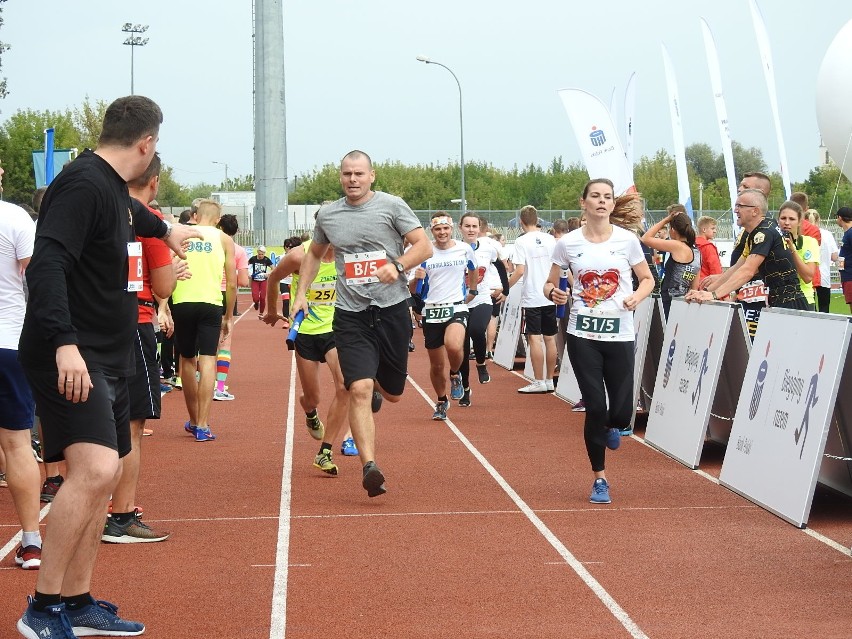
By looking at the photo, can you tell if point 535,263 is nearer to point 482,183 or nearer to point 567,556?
point 567,556

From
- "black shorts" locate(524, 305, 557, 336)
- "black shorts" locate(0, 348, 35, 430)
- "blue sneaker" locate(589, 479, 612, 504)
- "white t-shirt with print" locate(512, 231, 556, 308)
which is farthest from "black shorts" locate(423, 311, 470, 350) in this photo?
"black shorts" locate(0, 348, 35, 430)

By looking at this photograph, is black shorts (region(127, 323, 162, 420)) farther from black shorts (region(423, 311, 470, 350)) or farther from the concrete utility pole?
the concrete utility pole

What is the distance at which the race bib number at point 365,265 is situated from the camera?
27.7 feet

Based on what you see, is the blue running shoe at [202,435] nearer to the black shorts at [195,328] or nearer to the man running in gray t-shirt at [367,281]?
the black shorts at [195,328]

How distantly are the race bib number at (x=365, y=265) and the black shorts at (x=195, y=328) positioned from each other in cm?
337

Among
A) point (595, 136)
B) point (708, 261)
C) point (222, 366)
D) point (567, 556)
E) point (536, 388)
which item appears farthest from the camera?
point (595, 136)

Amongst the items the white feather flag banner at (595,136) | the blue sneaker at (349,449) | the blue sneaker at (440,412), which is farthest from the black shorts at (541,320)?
the blue sneaker at (349,449)

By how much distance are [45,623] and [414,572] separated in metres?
2.10

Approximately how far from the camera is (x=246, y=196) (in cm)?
8288

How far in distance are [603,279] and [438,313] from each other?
4.88m

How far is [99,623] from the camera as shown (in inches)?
205

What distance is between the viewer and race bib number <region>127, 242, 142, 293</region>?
5.36m

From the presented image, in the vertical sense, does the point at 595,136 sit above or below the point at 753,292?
above

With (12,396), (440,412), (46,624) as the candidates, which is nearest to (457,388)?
(440,412)
